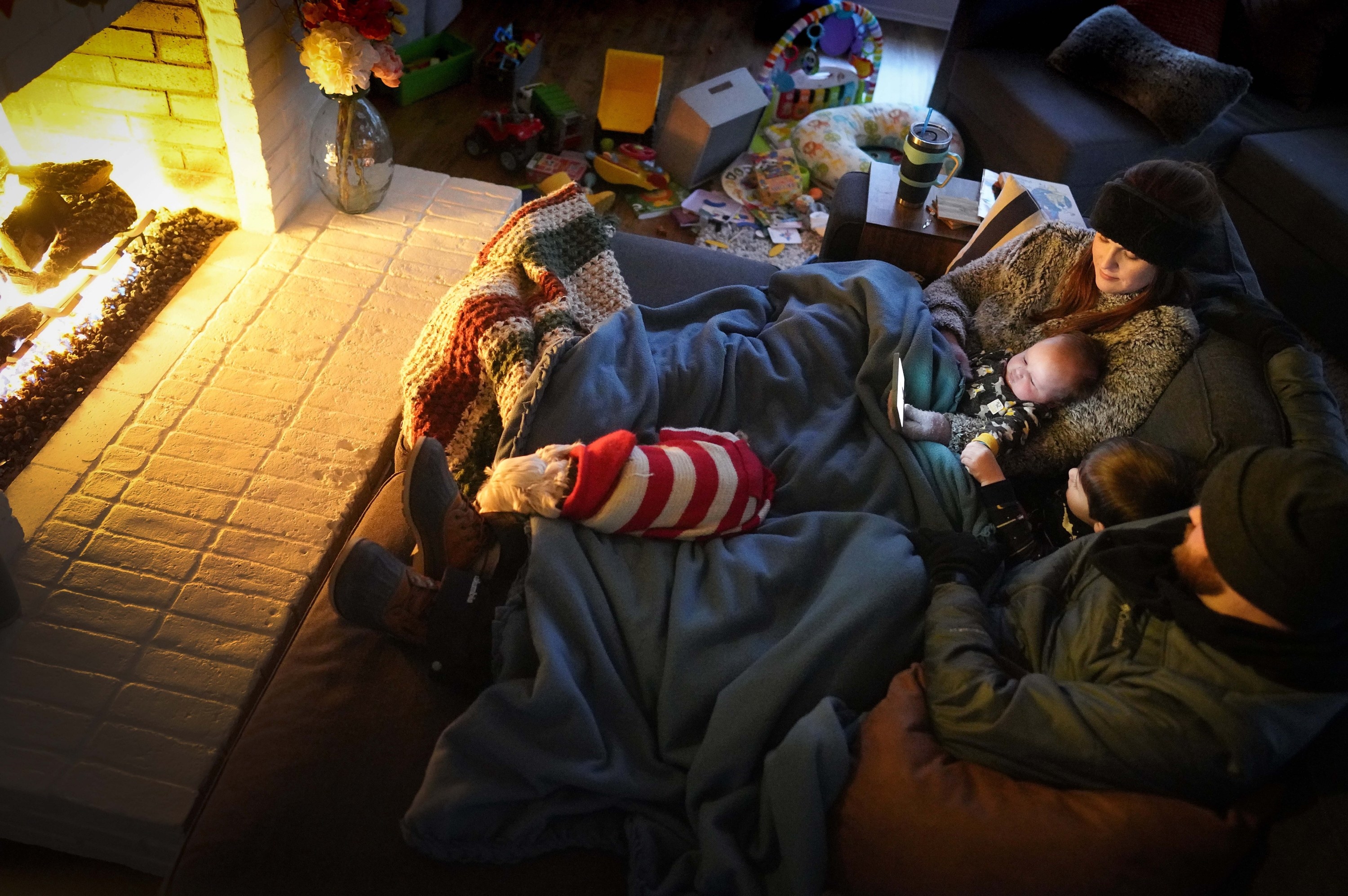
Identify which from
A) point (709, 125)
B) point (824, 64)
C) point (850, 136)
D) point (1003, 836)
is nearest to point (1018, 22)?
point (850, 136)

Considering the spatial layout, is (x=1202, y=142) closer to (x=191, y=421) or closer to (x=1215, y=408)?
(x=1215, y=408)

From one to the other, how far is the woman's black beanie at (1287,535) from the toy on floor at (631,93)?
279cm

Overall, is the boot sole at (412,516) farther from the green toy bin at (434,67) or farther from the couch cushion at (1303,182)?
the couch cushion at (1303,182)

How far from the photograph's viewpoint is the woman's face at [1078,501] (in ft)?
5.16

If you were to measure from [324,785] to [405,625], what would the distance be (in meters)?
0.26

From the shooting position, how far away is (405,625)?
1.44 m

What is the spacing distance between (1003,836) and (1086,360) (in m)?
1.00

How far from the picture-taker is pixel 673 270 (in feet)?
7.30

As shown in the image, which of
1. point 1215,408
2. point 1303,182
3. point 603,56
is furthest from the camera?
point 603,56

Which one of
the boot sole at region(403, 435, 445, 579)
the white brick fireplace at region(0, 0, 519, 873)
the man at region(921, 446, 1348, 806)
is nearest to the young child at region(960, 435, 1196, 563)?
the man at region(921, 446, 1348, 806)

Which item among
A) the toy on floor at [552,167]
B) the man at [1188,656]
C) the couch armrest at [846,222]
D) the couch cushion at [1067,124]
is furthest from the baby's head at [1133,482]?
the toy on floor at [552,167]

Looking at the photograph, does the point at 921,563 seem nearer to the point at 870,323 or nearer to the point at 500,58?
the point at 870,323

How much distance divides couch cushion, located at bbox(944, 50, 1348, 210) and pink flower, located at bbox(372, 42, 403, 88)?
2.05 metres

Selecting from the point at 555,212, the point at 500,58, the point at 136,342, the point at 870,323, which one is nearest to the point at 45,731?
the point at 136,342
